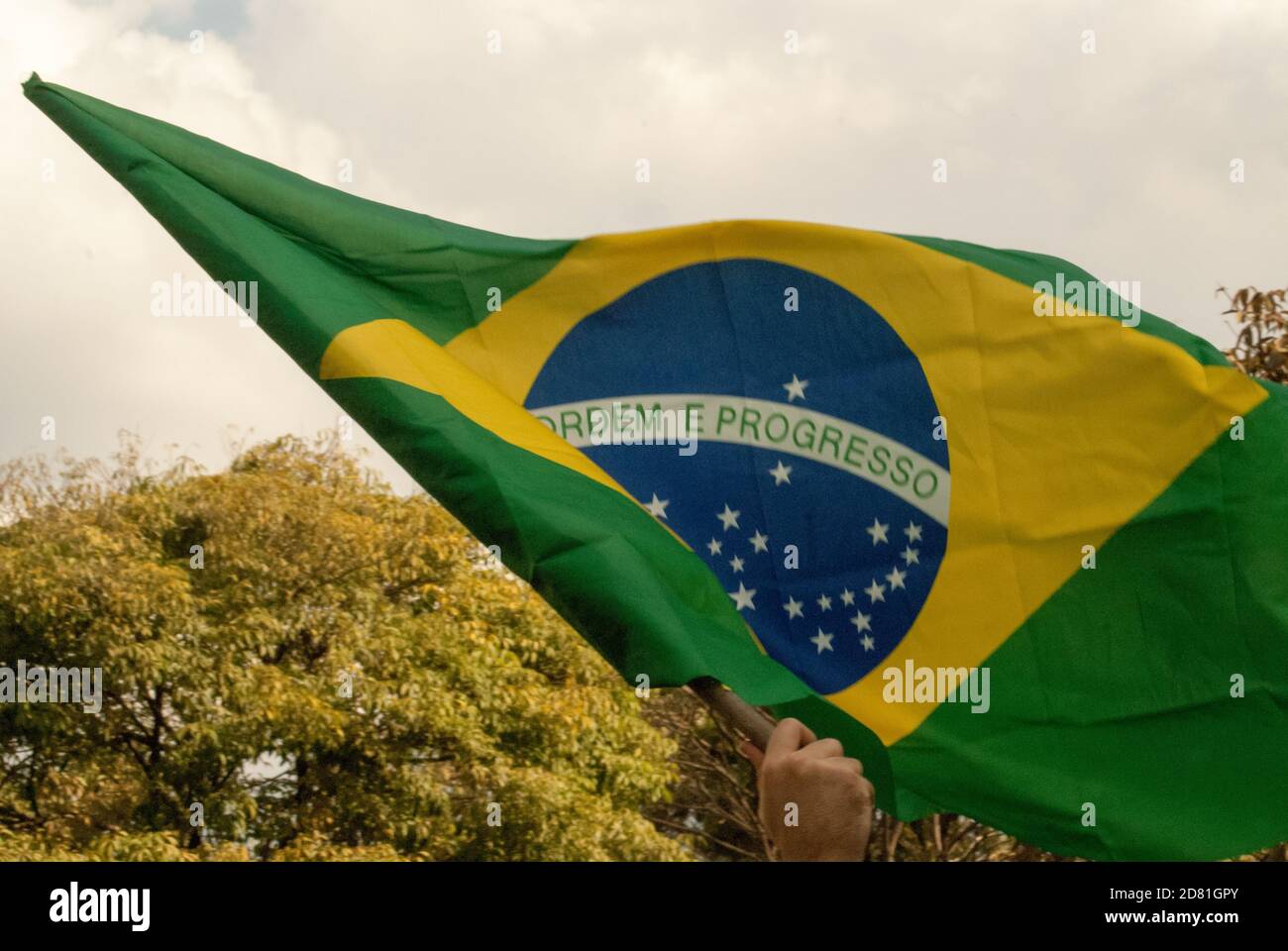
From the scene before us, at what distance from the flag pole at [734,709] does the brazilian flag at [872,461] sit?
9.3 inches

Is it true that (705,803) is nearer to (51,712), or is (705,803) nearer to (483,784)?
(483,784)

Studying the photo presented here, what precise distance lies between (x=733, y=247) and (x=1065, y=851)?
207 cm

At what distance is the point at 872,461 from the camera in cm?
495

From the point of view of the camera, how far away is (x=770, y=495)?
4957mm

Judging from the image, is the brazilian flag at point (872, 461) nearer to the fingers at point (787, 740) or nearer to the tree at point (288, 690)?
the fingers at point (787, 740)

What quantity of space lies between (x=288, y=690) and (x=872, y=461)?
8.62 meters

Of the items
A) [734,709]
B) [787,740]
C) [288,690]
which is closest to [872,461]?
[734,709]

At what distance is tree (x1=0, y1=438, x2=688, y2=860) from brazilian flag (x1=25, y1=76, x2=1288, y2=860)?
25.0 ft

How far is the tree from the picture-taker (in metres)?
12.6

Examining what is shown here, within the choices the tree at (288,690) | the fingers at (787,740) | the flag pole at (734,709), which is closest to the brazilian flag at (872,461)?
the flag pole at (734,709)

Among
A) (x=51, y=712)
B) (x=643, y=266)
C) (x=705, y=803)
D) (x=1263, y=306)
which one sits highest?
(x=1263, y=306)

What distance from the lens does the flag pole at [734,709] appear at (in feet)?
11.9
